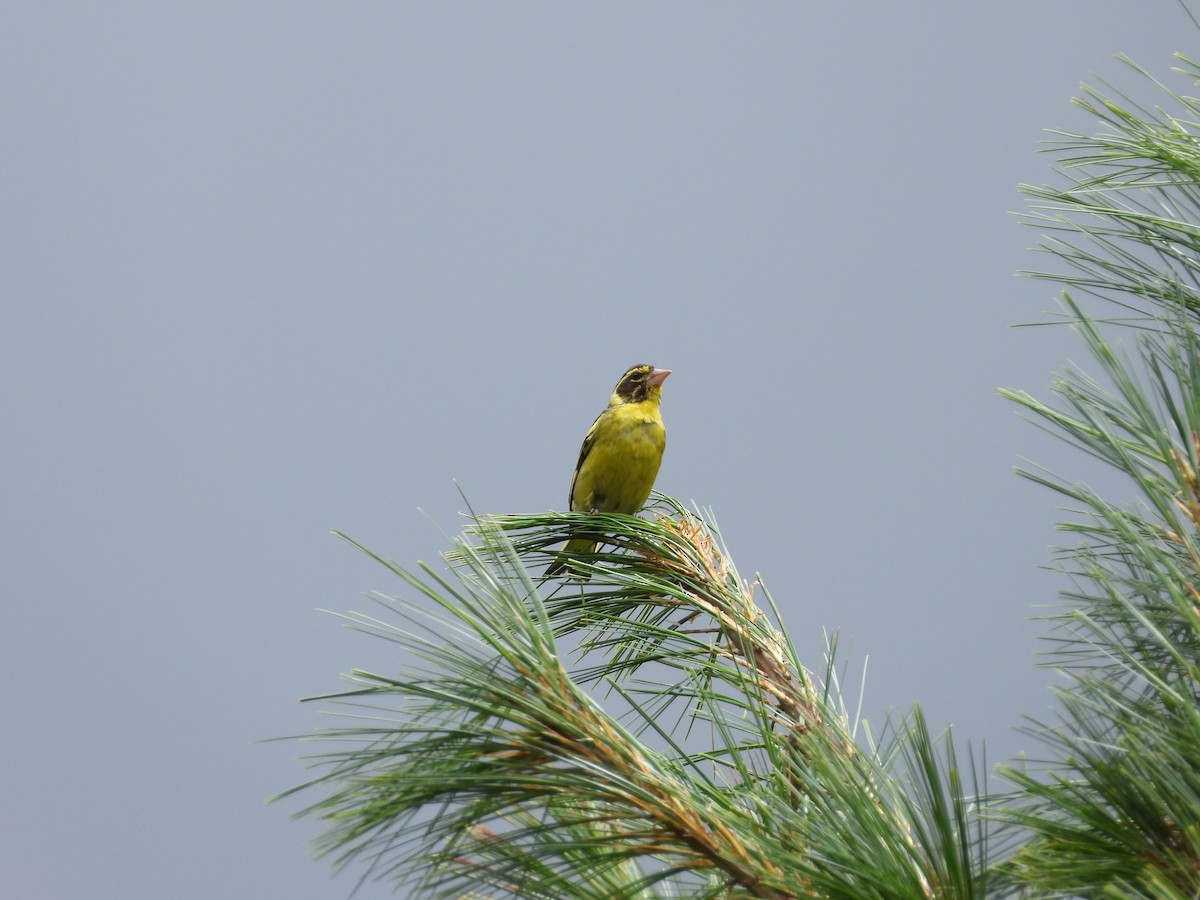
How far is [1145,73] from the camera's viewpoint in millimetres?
1900

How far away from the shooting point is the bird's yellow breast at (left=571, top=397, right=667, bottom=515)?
170 inches

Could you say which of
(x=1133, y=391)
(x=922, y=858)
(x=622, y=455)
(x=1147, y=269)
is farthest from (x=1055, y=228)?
(x=622, y=455)

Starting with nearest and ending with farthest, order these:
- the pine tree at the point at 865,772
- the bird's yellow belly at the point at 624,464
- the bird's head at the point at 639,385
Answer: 1. the pine tree at the point at 865,772
2. the bird's yellow belly at the point at 624,464
3. the bird's head at the point at 639,385

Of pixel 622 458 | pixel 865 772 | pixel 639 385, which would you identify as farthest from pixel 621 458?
pixel 865 772

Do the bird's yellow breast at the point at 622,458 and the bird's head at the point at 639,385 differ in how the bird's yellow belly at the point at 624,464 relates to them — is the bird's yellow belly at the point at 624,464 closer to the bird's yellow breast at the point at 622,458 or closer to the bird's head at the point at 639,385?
the bird's yellow breast at the point at 622,458

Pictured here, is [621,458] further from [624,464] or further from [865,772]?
[865,772]

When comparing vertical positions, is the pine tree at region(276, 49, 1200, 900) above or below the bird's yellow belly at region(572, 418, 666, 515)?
below

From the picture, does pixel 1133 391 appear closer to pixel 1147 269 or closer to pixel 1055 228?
pixel 1147 269

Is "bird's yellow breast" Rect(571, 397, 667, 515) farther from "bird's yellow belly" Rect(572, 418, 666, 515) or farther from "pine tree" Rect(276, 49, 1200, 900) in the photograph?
"pine tree" Rect(276, 49, 1200, 900)

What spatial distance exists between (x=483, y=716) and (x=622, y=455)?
2935mm

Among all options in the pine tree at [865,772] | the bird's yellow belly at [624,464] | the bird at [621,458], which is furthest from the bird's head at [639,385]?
the pine tree at [865,772]

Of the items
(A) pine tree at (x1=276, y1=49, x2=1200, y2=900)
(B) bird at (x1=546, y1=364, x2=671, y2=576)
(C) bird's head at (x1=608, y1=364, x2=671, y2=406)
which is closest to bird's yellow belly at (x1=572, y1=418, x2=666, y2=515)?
(B) bird at (x1=546, y1=364, x2=671, y2=576)

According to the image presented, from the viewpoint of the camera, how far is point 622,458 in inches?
169

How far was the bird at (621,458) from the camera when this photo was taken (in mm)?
4309
